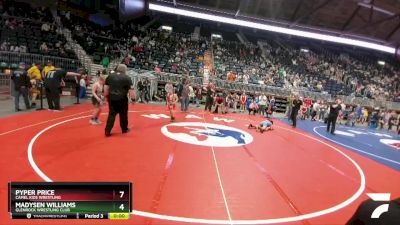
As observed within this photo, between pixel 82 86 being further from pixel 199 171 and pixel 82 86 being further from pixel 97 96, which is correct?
pixel 199 171

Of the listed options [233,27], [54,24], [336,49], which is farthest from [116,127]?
[336,49]

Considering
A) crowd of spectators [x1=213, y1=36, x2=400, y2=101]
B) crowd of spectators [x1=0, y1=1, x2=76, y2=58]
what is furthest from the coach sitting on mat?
crowd of spectators [x1=213, y1=36, x2=400, y2=101]

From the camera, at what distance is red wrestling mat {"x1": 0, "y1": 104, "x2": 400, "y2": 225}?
343 centimetres

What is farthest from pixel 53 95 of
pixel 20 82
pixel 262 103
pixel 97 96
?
pixel 262 103

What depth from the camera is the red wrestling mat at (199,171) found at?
11.2ft

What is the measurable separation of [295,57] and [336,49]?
6.86 metres

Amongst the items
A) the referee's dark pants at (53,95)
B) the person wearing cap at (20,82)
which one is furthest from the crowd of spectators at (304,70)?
the person wearing cap at (20,82)

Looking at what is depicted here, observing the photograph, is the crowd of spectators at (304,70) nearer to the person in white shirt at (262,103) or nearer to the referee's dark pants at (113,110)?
the person in white shirt at (262,103)

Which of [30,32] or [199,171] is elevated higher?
[30,32]

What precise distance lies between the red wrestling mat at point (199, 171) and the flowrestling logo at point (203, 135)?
0.03m

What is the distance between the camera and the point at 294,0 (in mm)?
21000
